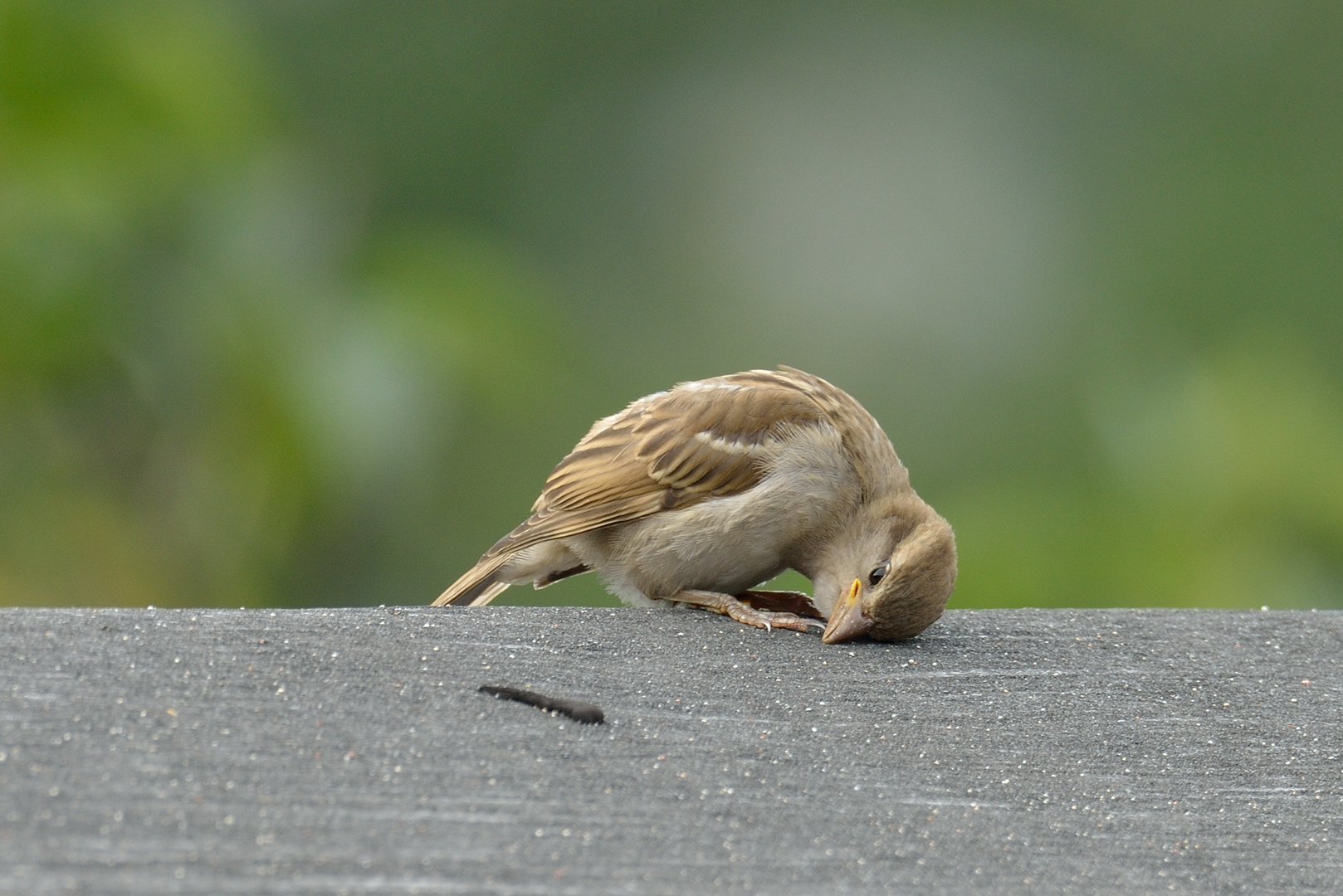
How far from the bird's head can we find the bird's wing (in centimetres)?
25

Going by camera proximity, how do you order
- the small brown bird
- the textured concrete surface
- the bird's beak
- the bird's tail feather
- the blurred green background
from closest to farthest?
the textured concrete surface
the bird's beak
the small brown bird
the bird's tail feather
the blurred green background

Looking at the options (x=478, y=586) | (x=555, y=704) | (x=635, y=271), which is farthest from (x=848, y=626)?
(x=635, y=271)

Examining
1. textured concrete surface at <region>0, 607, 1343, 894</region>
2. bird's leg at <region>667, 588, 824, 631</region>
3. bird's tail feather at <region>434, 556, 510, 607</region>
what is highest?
textured concrete surface at <region>0, 607, 1343, 894</region>

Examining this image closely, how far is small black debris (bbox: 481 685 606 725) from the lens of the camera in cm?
166

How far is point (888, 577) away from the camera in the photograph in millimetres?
2324

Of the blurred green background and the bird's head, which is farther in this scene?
the blurred green background

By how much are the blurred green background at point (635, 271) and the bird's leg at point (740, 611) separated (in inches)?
61.8

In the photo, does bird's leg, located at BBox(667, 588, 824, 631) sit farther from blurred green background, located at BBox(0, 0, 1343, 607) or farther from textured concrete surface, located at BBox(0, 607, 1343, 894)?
blurred green background, located at BBox(0, 0, 1343, 607)

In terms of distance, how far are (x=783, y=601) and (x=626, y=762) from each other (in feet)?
4.18

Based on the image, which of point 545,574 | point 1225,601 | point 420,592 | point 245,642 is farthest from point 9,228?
point 1225,601

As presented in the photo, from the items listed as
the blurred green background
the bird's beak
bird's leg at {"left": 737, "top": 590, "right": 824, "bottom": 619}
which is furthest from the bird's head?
the blurred green background

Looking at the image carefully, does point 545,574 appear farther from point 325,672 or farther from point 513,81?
point 513,81

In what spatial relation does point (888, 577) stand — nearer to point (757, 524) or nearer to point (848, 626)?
point (848, 626)

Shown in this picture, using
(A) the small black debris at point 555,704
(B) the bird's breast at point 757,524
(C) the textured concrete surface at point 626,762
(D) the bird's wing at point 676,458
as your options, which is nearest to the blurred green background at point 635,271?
(D) the bird's wing at point 676,458
